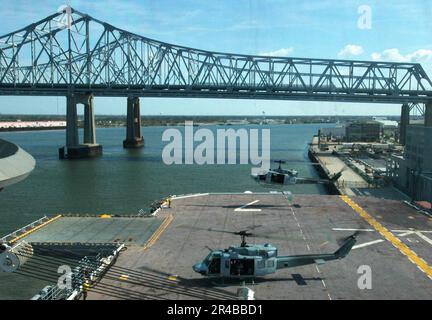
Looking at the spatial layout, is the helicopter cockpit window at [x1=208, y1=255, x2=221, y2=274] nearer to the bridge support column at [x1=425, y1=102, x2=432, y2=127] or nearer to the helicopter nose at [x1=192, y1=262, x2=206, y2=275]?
the helicopter nose at [x1=192, y1=262, x2=206, y2=275]

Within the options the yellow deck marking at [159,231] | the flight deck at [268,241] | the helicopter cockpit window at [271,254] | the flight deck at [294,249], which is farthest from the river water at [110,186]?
the helicopter cockpit window at [271,254]

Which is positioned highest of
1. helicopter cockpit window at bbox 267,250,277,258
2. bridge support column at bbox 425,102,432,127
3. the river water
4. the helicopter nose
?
bridge support column at bbox 425,102,432,127

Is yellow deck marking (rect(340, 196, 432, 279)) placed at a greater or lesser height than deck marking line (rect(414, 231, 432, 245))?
greater

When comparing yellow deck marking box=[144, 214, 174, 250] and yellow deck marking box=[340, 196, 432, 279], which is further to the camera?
yellow deck marking box=[144, 214, 174, 250]

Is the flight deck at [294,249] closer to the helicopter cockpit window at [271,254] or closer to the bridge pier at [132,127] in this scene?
the helicopter cockpit window at [271,254]

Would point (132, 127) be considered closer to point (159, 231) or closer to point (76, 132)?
point (76, 132)

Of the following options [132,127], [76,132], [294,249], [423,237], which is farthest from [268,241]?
[132,127]

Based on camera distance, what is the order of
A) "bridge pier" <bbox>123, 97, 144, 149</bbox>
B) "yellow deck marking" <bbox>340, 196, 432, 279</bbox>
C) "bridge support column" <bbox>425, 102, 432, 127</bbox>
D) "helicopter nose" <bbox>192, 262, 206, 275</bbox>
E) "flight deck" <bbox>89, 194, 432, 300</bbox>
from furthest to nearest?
1. "bridge pier" <bbox>123, 97, 144, 149</bbox>
2. "bridge support column" <bbox>425, 102, 432, 127</bbox>
3. "yellow deck marking" <bbox>340, 196, 432, 279</bbox>
4. "helicopter nose" <bbox>192, 262, 206, 275</bbox>
5. "flight deck" <bbox>89, 194, 432, 300</bbox>

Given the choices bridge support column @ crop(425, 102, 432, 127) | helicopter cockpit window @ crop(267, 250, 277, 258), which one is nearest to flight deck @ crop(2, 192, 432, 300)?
helicopter cockpit window @ crop(267, 250, 277, 258)
